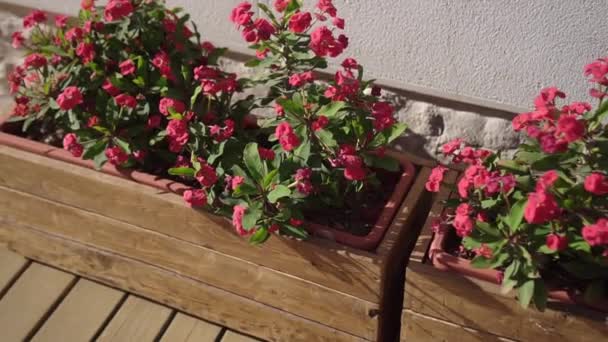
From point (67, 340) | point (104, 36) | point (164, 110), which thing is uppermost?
point (104, 36)

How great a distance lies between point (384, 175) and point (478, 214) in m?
0.44

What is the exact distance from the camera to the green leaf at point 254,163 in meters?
1.67

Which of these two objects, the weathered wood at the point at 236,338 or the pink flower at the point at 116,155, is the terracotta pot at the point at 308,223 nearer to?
the pink flower at the point at 116,155

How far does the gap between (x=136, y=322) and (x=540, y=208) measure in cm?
131

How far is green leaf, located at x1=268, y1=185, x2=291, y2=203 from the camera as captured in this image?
1570 millimetres

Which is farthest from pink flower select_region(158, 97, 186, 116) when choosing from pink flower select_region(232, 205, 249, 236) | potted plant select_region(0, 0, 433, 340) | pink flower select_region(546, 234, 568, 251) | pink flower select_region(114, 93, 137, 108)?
pink flower select_region(546, 234, 568, 251)

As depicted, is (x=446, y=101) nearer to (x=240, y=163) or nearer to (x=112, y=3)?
(x=240, y=163)

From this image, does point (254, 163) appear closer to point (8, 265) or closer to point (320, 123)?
point (320, 123)

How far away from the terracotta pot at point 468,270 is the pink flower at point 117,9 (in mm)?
1062

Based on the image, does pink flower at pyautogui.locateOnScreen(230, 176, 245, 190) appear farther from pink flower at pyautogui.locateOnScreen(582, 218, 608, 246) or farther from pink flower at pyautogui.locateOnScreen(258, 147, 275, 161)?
pink flower at pyautogui.locateOnScreen(582, 218, 608, 246)

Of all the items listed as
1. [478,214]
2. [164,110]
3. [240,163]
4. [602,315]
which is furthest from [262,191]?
[602,315]

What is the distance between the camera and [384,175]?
6.49ft

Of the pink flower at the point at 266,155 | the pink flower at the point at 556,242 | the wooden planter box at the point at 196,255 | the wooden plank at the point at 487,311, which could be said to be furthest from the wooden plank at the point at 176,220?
the pink flower at the point at 556,242

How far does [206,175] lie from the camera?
1684 mm
